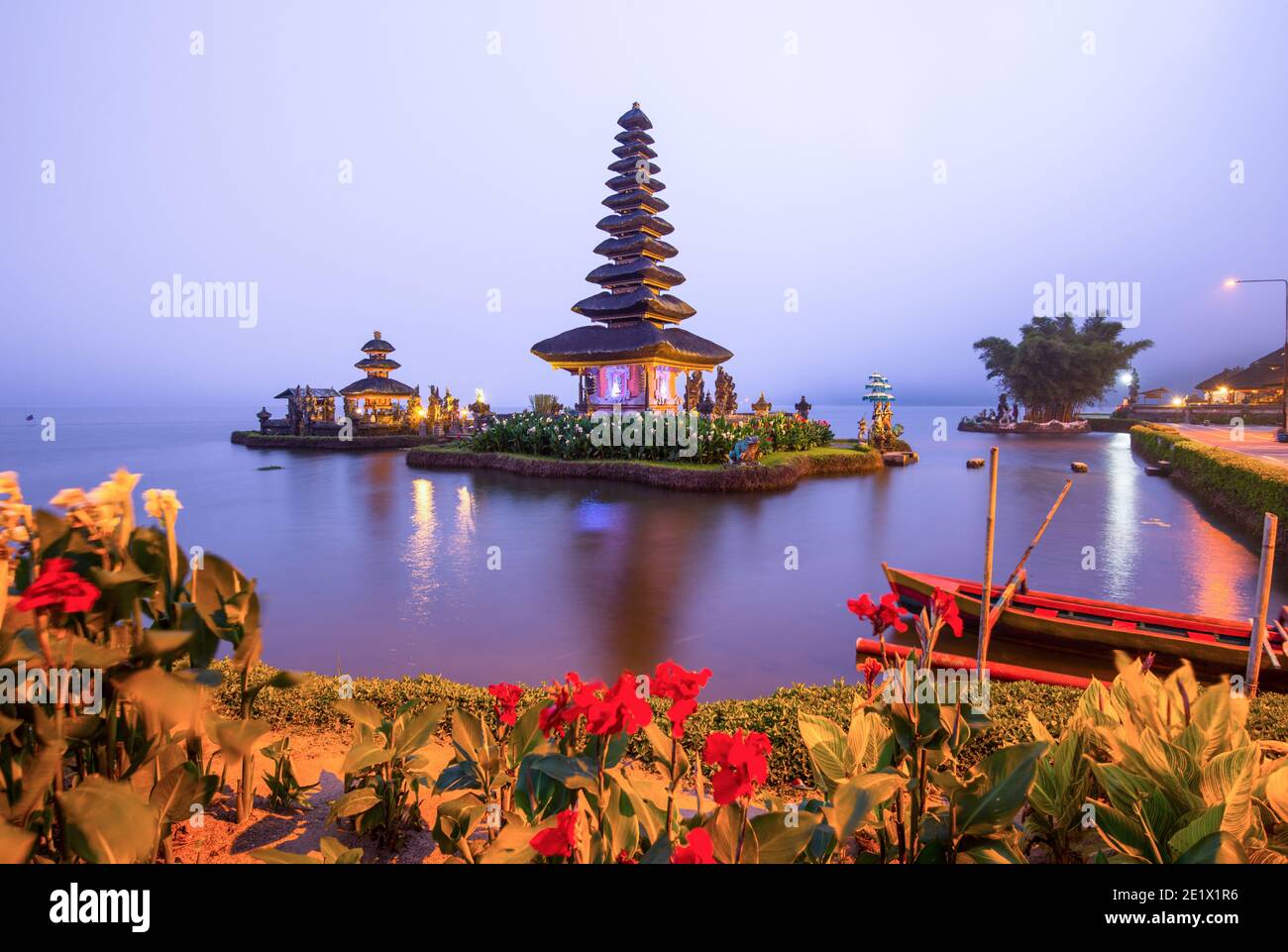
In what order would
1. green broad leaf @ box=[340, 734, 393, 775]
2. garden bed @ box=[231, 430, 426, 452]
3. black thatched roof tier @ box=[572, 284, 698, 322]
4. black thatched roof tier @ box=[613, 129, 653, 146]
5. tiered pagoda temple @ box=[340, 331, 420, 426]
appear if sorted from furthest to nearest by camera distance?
tiered pagoda temple @ box=[340, 331, 420, 426] → garden bed @ box=[231, 430, 426, 452] → black thatched roof tier @ box=[613, 129, 653, 146] → black thatched roof tier @ box=[572, 284, 698, 322] → green broad leaf @ box=[340, 734, 393, 775]

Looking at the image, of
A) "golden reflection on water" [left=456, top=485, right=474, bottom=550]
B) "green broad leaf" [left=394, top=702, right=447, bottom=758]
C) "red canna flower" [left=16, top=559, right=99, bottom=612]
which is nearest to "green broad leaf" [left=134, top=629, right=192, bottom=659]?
"red canna flower" [left=16, top=559, right=99, bottom=612]

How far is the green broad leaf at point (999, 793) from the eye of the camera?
245 cm

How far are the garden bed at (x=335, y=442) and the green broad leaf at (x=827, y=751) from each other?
3946 cm

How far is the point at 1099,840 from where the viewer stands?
2850mm

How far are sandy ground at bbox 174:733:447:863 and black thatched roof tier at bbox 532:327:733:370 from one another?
27129 mm

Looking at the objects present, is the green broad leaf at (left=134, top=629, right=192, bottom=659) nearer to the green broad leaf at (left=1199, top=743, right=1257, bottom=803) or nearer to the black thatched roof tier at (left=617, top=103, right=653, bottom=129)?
the green broad leaf at (left=1199, top=743, right=1257, bottom=803)

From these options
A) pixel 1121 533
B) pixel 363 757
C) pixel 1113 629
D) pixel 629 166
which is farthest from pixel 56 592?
pixel 629 166

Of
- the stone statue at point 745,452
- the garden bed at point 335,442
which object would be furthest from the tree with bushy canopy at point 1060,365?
the garden bed at point 335,442

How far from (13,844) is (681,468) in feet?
65.9

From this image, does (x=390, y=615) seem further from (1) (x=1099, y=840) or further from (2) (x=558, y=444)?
(2) (x=558, y=444)

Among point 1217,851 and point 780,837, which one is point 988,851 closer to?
point 1217,851

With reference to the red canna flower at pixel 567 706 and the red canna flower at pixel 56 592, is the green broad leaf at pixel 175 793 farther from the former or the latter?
the red canna flower at pixel 567 706

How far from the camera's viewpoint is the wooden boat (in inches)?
253
